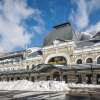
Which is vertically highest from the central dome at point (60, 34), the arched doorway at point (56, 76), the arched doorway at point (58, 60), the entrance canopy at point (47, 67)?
the central dome at point (60, 34)

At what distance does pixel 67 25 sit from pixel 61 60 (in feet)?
40.6

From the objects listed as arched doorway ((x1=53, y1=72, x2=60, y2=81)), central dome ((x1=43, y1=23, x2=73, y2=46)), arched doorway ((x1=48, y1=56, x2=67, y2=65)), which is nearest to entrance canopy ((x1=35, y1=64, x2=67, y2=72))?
arched doorway ((x1=53, y1=72, x2=60, y2=81))

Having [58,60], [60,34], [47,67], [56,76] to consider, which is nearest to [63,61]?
[58,60]

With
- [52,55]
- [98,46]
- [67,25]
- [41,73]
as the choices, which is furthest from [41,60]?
[98,46]

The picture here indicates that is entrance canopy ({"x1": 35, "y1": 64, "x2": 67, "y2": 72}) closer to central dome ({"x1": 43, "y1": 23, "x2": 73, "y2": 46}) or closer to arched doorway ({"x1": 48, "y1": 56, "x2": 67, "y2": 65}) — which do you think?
arched doorway ({"x1": 48, "y1": 56, "x2": 67, "y2": 65})

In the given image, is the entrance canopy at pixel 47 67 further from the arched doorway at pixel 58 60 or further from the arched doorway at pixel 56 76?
the arched doorway at pixel 58 60

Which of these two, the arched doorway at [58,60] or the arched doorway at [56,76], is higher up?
the arched doorway at [58,60]

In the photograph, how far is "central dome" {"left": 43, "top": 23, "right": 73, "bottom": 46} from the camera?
51.9 m

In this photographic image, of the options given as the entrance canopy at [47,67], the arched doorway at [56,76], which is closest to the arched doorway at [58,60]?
the entrance canopy at [47,67]

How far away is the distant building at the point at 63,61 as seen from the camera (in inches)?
1471

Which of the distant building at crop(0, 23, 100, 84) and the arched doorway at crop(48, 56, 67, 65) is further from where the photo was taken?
the arched doorway at crop(48, 56, 67, 65)

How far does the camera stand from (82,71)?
37.1 meters

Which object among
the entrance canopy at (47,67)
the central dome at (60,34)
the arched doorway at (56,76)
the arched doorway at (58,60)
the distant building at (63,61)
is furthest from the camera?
the central dome at (60,34)

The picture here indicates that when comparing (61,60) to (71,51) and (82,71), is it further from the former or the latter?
(82,71)
